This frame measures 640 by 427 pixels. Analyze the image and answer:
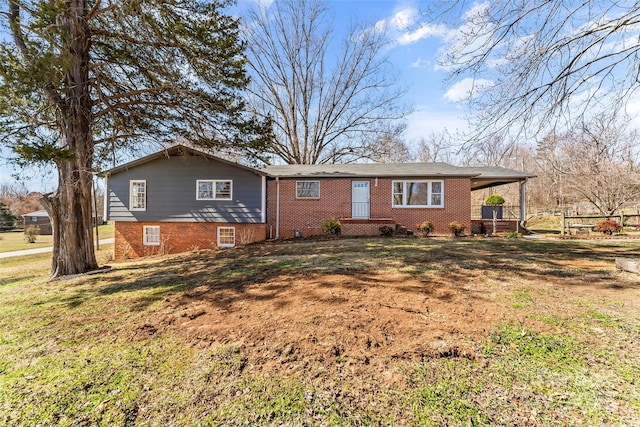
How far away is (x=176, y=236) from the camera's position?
44.9 ft

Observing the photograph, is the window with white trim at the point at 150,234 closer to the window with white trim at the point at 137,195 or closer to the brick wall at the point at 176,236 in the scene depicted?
the brick wall at the point at 176,236

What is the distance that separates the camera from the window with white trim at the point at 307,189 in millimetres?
14102

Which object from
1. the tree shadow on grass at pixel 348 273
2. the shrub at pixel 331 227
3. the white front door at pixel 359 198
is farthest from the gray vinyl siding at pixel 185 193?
the tree shadow on grass at pixel 348 273

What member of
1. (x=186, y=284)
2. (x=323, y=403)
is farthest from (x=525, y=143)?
(x=186, y=284)

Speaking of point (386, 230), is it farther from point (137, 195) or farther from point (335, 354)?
point (137, 195)

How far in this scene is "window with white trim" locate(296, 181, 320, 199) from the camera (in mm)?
14102

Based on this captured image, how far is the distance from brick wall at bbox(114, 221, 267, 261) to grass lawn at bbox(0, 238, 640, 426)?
8544 millimetres

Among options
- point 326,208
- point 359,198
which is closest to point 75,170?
point 326,208

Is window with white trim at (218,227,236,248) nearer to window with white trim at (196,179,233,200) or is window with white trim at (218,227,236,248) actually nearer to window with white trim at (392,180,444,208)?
window with white trim at (196,179,233,200)

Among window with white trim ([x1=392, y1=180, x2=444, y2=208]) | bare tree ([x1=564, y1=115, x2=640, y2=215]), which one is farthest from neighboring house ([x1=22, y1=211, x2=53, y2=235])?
bare tree ([x1=564, y1=115, x2=640, y2=215])

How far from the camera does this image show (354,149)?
2427cm

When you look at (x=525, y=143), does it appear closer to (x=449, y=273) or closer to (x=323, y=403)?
(x=449, y=273)

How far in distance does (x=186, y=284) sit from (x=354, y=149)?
20743 millimetres

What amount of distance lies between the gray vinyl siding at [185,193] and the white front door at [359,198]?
4.41 metres
